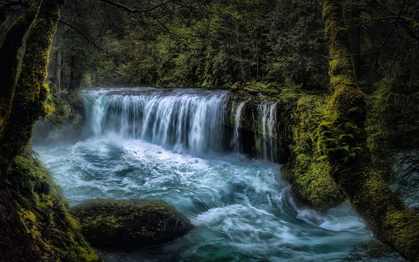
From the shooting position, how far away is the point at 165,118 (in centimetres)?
1477

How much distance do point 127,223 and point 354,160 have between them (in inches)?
172

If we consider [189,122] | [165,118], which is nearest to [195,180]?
[189,122]

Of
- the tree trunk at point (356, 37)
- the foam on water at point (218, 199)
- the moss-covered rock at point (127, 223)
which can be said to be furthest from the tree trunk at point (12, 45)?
the tree trunk at point (356, 37)

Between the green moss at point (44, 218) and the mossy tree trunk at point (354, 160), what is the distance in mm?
3273

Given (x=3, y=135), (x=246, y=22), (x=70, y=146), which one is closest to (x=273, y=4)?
(x=246, y=22)

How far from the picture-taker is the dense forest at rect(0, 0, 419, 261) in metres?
2.81

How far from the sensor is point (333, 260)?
544 centimetres

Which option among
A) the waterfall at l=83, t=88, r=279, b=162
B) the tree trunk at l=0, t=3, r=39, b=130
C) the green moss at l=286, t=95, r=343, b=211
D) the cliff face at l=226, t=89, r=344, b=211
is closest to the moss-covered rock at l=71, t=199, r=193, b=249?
the tree trunk at l=0, t=3, r=39, b=130

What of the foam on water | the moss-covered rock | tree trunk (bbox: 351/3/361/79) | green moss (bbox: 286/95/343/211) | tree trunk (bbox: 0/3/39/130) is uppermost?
tree trunk (bbox: 351/3/361/79)

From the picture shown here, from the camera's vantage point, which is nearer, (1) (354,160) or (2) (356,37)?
(1) (354,160)

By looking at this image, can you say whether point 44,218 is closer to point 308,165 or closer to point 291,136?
point 308,165

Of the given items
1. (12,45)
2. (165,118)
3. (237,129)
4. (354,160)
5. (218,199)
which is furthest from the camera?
(165,118)

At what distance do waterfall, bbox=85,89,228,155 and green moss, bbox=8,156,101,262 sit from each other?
9.33 m

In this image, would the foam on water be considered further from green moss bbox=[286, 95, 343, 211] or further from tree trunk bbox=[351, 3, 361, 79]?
tree trunk bbox=[351, 3, 361, 79]
